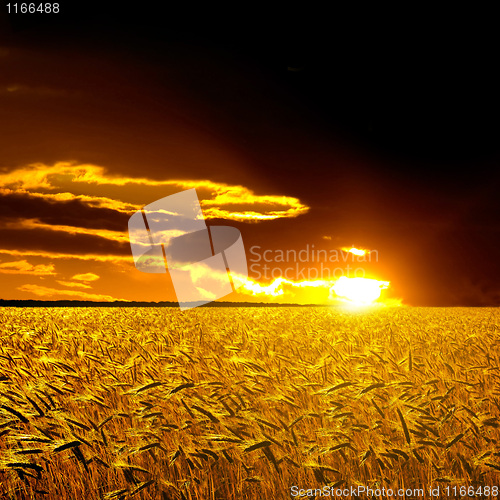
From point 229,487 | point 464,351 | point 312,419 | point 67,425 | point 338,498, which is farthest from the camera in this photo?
point 464,351

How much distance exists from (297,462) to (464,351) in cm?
532

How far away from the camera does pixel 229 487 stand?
2.82 m

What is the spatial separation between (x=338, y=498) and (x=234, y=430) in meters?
0.74

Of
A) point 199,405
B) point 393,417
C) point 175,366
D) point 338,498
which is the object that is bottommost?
point 338,498

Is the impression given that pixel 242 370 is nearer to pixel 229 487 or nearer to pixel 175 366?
pixel 175 366

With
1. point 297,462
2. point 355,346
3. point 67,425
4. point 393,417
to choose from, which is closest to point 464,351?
point 355,346

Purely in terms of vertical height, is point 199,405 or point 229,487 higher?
point 199,405

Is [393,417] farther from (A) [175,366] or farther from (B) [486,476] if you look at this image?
(A) [175,366]

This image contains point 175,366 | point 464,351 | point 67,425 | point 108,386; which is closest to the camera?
point 67,425

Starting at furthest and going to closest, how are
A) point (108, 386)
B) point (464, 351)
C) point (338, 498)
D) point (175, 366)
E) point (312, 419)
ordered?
1. point (464, 351)
2. point (175, 366)
3. point (108, 386)
4. point (312, 419)
5. point (338, 498)

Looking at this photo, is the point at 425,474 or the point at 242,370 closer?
the point at 425,474

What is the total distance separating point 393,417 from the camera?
3863 mm

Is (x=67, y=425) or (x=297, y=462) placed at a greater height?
(x=67, y=425)

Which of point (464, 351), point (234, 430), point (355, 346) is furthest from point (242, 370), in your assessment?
point (464, 351)
